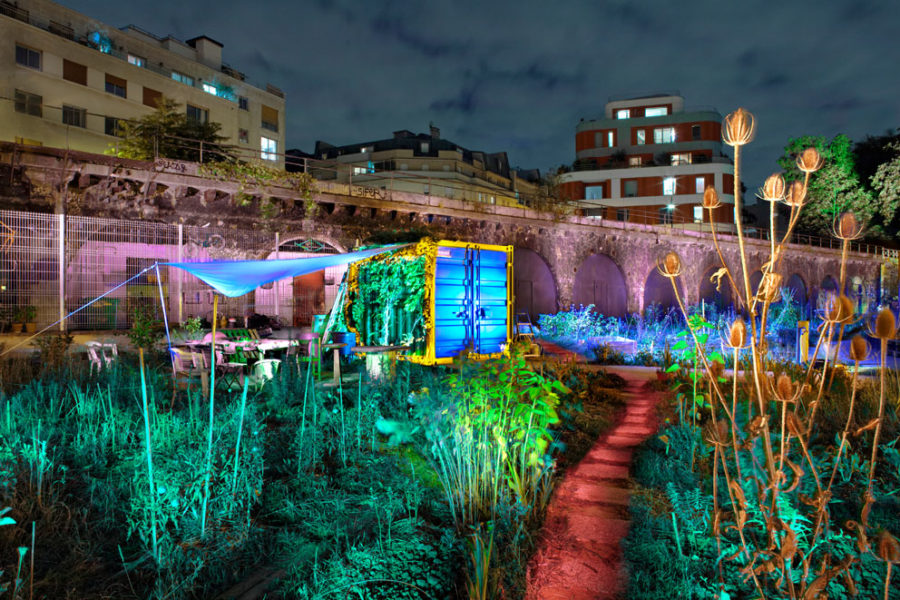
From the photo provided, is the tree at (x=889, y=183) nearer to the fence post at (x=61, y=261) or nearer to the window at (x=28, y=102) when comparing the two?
the fence post at (x=61, y=261)

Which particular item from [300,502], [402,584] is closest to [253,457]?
[300,502]

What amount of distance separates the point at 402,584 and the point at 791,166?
34.5 m

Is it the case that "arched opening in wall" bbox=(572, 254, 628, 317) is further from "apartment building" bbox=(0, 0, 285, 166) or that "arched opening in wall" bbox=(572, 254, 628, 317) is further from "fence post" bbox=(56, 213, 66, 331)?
"fence post" bbox=(56, 213, 66, 331)

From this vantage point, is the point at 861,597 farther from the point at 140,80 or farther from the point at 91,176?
the point at 140,80

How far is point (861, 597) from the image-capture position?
2.48 m

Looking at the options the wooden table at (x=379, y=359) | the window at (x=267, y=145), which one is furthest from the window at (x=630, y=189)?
the wooden table at (x=379, y=359)

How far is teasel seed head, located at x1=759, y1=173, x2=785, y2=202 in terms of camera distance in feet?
5.92

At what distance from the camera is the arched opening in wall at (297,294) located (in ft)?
38.9

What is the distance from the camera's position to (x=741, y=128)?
176cm

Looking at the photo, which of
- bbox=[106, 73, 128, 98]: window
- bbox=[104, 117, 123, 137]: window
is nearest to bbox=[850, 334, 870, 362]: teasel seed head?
bbox=[104, 117, 123, 137]: window

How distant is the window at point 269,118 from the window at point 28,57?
10.2m

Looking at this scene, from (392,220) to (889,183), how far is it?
3022cm

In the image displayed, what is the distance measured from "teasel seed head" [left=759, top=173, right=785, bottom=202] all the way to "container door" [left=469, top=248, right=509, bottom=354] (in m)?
7.58

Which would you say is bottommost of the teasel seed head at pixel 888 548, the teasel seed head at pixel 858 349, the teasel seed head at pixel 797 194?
the teasel seed head at pixel 888 548
